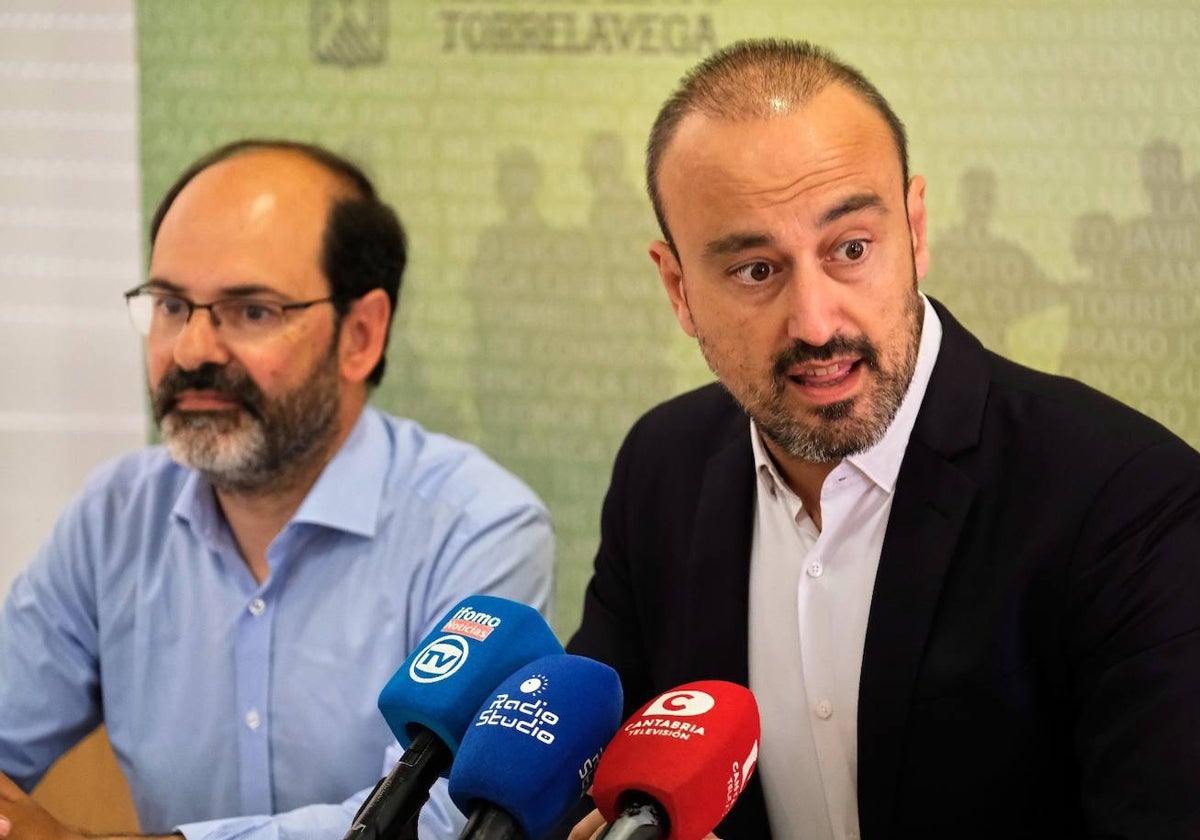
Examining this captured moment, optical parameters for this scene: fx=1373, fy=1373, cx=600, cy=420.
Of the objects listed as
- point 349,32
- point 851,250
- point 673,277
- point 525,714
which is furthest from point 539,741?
point 349,32

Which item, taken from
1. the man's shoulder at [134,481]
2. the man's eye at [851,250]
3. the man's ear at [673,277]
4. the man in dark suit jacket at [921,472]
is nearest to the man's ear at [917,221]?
the man in dark suit jacket at [921,472]

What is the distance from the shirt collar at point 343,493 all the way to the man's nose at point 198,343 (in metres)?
0.23

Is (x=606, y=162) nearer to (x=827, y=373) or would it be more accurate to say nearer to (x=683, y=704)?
(x=827, y=373)

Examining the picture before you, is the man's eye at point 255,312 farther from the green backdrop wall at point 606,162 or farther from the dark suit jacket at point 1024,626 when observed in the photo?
the dark suit jacket at point 1024,626

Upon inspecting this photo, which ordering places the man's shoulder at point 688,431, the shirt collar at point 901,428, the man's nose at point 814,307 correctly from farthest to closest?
the man's shoulder at point 688,431
the shirt collar at point 901,428
the man's nose at point 814,307

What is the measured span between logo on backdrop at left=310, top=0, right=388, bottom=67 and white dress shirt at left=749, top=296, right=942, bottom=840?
1409 mm

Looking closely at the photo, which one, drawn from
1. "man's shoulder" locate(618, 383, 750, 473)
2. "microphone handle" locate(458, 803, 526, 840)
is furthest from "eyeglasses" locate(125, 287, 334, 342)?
"microphone handle" locate(458, 803, 526, 840)

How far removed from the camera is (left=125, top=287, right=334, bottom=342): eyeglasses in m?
2.23

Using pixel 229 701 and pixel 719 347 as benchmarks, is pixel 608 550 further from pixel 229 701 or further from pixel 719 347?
pixel 229 701

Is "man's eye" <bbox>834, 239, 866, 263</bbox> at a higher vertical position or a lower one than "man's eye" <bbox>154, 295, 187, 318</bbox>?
higher

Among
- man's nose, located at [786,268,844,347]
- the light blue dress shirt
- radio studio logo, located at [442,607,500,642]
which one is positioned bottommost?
the light blue dress shirt

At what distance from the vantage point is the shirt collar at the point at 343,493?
2225mm

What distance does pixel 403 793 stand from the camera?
3.45ft

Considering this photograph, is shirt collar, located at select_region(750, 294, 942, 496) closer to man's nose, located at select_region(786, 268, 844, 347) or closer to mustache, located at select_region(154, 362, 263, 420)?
man's nose, located at select_region(786, 268, 844, 347)
